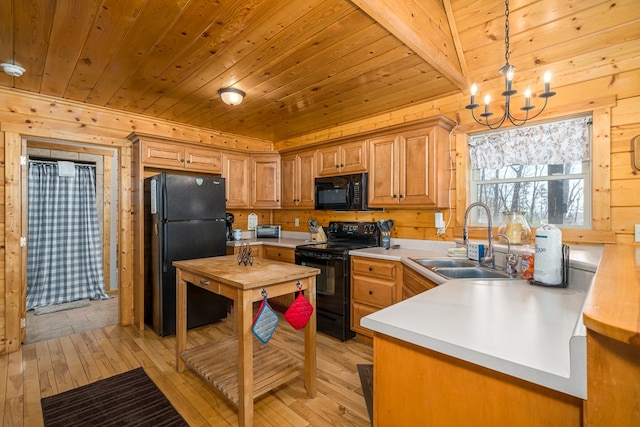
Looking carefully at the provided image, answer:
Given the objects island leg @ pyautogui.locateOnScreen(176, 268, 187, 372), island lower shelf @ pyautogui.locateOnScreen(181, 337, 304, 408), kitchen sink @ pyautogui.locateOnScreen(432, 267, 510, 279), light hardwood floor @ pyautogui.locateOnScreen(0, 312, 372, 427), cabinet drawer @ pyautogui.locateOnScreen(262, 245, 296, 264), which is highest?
kitchen sink @ pyautogui.locateOnScreen(432, 267, 510, 279)

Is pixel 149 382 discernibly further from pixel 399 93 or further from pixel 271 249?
pixel 399 93

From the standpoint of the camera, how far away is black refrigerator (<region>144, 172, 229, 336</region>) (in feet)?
10.2

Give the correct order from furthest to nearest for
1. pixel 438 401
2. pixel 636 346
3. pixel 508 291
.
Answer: pixel 508 291, pixel 438 401, pixel 636 346

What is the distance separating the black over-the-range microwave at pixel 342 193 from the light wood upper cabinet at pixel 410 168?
0.10 meters

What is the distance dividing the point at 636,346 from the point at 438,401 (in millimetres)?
550

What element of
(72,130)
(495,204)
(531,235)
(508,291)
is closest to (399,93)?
(495,204)

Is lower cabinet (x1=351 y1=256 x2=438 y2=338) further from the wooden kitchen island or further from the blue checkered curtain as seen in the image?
the blue checkered curtain

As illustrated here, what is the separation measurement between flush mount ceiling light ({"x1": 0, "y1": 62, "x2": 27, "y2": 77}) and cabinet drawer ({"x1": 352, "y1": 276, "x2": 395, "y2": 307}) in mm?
3264

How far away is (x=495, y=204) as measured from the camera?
280 cm

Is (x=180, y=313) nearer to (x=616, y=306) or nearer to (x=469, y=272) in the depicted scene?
(x=469, y=272)

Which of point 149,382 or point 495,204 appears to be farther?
point 495,204

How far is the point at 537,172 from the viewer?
8.41 ft

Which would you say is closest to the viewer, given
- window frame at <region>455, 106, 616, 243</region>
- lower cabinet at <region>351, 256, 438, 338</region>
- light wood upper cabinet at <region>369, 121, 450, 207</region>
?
window frame at <region>455, 106, 616, 243</region>

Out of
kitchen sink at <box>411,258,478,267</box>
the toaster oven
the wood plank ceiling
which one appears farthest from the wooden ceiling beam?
the toaster oven
